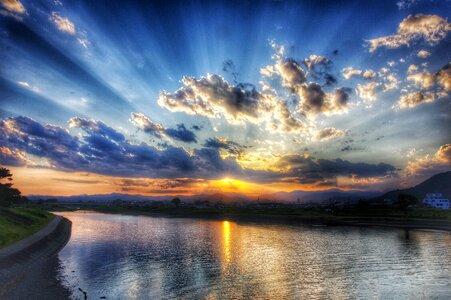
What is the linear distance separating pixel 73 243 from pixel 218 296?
60.8 meters

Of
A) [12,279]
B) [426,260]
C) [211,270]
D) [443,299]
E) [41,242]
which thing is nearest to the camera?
[443,299]

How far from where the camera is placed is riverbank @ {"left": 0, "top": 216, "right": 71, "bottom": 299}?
113 ft

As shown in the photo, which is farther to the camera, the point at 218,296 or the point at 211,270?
the point at 211,270

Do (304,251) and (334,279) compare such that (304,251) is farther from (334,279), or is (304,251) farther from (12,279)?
(12,279)

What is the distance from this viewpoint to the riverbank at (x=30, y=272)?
3450cm

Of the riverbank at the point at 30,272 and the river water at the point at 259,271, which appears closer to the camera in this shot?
the riverbank at the point at 30,272

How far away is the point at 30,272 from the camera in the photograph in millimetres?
44906

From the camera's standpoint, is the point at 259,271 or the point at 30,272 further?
the point at 259,271

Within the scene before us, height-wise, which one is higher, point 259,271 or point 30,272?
point 30,272

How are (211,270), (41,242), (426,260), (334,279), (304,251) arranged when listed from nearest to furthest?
(334,279)
(211,270)
(426,260)
(304,251)
(41,242)

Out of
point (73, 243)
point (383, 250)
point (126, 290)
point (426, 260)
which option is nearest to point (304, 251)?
point (383, 250)

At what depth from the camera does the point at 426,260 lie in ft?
182

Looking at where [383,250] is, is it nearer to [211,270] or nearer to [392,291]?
[392,291]

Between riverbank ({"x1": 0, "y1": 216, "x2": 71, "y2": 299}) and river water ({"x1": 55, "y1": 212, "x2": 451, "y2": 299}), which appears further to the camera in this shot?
river water ({"x1": 55, "y1": 212, "x2": 451, "y2": 299})
